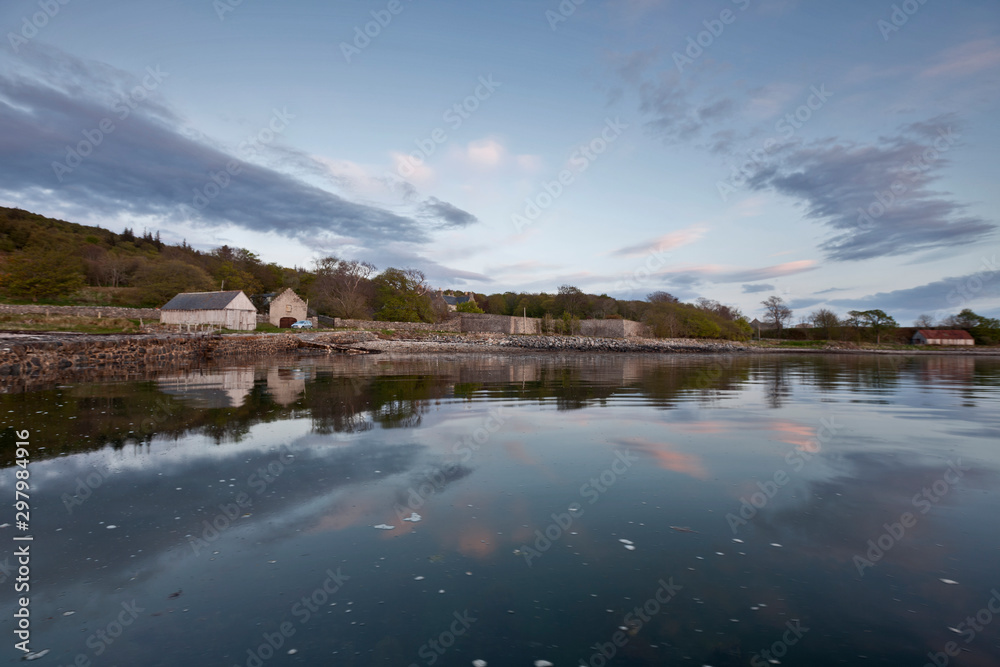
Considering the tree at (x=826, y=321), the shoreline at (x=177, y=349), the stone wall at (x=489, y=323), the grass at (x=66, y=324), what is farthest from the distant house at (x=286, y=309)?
the tree at (x=826, y=321)

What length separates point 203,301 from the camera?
152 ft

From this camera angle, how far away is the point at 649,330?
75.2 metres

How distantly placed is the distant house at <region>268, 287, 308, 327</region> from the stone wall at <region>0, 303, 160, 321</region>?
11.6m

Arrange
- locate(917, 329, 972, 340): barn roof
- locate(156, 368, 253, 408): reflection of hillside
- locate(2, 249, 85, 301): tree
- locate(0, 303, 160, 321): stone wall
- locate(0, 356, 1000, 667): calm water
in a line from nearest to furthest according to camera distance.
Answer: locate(0, 356, 1000, 667): calm water, locate(156, 368, 253, 408): reflection of hillside, locate(0, 303, 160, 321): stone wall, locate(2, 249, 85, 301): tree, locate(917, 329, 972, 340): barn roof

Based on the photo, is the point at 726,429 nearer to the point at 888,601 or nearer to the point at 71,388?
the point at 888,601

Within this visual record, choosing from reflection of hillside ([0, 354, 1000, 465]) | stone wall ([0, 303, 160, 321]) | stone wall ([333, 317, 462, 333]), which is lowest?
reflection of hillside ([0, 354, 1000, 465])

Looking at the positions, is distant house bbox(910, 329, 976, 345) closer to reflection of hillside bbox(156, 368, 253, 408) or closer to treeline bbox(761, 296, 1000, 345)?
treeline bbox(761, 296, 1000, 345)

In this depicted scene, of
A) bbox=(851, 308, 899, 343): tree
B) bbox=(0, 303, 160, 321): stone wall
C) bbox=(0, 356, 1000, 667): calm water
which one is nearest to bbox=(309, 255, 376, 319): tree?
bbox=(0, 303, 160, 321): stone wall

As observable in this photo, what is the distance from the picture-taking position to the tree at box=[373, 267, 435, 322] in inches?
2491

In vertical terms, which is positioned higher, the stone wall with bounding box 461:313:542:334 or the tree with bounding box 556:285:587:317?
the tree with bounding box 556:285:587:317

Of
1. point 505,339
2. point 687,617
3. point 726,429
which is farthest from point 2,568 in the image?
point 505,339

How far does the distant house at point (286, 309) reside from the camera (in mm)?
56500

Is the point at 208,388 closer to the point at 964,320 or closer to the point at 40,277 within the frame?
the point at 40,277

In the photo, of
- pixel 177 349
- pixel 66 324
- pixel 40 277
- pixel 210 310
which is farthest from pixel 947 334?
pixel 40 277
